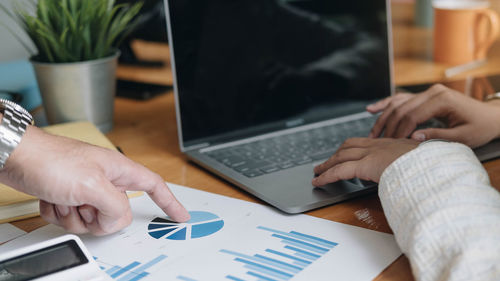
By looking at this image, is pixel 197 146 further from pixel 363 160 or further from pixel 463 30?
pixel 463 30

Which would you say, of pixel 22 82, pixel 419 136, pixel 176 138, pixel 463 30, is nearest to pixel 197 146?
pixel 176 138

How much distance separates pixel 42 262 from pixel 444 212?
1.25 feet

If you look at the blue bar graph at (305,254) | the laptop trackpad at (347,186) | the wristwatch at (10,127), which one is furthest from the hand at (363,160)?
the wristwatch at (10,127)

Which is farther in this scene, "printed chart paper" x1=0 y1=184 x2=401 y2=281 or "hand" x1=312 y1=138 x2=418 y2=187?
"hand" x1=312 y1=138 x2=418 y2=187

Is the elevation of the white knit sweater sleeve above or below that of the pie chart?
above

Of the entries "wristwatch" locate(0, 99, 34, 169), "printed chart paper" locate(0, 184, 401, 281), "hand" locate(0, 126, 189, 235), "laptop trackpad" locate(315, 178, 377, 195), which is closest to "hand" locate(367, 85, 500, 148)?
"laptop trackpad" locate(315, 178, 377, 195)

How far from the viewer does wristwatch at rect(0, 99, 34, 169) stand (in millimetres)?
521

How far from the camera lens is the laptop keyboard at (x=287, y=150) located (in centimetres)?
75

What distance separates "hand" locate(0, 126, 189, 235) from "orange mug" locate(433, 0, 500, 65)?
95cm

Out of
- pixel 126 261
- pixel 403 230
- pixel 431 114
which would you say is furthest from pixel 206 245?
pixel 431 114

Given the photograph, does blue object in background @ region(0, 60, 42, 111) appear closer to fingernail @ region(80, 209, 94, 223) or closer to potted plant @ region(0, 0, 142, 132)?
potted plant @ region(0, 0, 142, 132)

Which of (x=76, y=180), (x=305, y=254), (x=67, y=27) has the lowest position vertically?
(x=305, y=254)

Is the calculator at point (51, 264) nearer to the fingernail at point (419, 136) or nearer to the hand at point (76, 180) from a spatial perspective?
the hand at point (76, 180)

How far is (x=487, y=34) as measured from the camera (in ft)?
4.07
